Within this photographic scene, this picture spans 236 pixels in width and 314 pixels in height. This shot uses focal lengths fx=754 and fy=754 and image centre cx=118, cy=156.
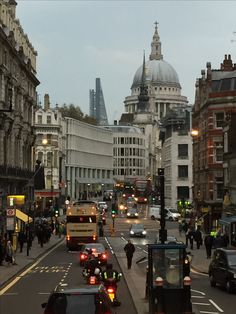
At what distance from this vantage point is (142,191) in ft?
529

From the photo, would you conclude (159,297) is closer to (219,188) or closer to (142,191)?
(219,188)

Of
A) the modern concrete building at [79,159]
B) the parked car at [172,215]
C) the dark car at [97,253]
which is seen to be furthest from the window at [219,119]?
the modern concrete building at [79,159]

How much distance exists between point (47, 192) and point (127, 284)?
296 feet

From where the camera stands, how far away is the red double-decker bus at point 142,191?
157125 mm

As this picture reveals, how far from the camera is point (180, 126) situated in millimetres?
155750

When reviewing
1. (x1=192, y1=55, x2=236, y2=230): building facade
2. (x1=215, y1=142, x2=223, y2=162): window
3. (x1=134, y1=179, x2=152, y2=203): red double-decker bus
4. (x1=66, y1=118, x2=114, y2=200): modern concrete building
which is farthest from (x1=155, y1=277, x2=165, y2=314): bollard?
(x1=66, y1=118, x2=114, y2=200): modern concrete building

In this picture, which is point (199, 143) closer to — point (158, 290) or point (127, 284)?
point (127, 284)

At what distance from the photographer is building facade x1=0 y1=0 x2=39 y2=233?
194 ft

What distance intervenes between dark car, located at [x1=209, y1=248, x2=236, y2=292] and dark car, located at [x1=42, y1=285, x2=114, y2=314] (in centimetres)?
1397

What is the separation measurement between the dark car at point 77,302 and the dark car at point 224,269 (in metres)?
14.0

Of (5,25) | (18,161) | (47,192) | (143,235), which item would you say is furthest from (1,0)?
(47,192)

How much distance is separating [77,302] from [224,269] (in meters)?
15.3

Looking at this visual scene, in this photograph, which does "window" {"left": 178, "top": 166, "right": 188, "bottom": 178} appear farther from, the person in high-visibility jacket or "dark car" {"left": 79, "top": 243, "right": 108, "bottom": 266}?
the person in high-visibility jacket

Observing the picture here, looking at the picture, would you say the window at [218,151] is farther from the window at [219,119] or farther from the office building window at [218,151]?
the window at [219,119]
